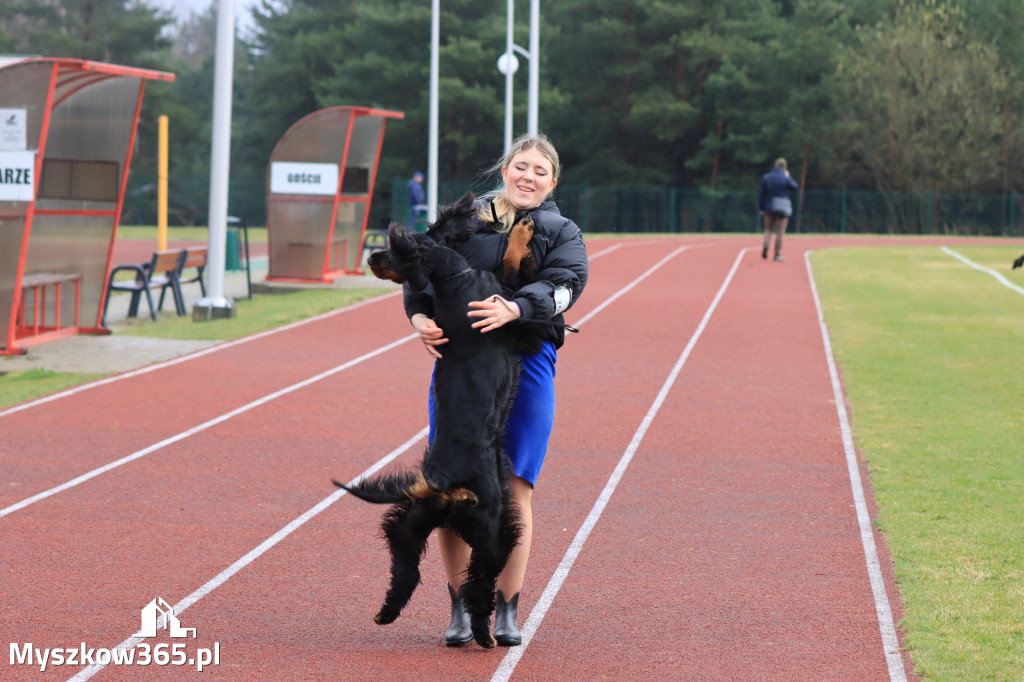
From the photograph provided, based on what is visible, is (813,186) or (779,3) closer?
(813,186)

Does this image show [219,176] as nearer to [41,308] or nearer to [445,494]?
[41,308]

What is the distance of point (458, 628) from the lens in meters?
4.60

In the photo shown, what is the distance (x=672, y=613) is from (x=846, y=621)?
2.30 ft

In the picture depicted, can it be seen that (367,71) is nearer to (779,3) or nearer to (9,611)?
(779,3)

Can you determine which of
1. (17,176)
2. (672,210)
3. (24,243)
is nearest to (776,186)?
(24,243)

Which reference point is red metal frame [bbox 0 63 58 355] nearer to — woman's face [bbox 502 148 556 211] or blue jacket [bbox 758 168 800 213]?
woman's face [bbox 502 148 556 211]

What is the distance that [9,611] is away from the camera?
493cm

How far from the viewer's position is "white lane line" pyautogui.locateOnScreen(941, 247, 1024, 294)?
2206 cm

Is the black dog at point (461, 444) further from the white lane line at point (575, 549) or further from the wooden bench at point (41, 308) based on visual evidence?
the wooden bench at point (41, 308)

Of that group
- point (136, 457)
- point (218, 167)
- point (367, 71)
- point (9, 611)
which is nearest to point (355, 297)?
point (218, 167)

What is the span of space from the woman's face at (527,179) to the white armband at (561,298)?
322 mm

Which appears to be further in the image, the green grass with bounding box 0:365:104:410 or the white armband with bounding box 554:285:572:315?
the green grass with bounding box 0:365:104:410

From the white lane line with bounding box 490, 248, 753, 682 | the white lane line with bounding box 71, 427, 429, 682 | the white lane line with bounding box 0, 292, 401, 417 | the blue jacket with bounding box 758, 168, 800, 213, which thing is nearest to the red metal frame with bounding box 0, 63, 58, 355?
the white lane line with bounding box 0, 292, 401, 417

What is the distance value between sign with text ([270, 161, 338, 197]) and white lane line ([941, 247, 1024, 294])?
11.7 meters
